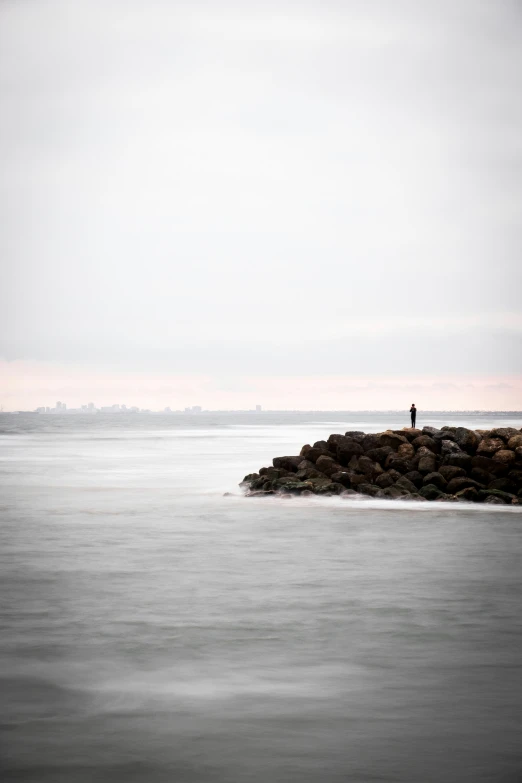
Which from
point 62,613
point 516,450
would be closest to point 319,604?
point 62,613

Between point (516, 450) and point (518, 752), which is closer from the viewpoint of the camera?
point (518, 752)

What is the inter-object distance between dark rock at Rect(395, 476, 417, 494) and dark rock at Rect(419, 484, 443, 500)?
0.28 m

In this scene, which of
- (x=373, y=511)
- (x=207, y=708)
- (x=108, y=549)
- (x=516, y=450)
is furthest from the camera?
(x=516, y=450)

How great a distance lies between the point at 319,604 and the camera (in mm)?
11430

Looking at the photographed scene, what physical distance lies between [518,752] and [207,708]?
2449mm

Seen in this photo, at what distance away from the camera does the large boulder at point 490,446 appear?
2589 centimetres

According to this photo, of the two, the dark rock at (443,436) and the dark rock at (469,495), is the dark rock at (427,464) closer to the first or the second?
the dark rock at (469,495)

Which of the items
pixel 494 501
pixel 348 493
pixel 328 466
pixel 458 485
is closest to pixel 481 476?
pixel 458 485

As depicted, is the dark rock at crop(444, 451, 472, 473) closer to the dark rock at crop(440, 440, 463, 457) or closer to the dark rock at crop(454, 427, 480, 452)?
the dark rock at crop(440, 440, 463, 457)

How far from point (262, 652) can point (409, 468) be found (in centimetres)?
1680

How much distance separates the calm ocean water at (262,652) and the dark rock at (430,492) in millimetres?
3782

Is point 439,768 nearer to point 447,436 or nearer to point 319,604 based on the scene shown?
point 319,604

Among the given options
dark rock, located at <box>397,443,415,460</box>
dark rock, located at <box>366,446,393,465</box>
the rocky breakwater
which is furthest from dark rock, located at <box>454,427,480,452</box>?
dark rock, located at <box>366,446,393,465</box>

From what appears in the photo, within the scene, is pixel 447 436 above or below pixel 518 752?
above
